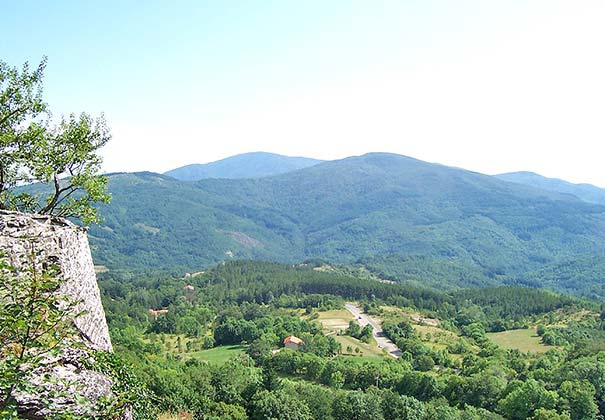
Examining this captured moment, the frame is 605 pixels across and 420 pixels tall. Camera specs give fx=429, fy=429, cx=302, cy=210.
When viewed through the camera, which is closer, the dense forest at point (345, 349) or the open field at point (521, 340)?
the dense forest at point (345, 349)

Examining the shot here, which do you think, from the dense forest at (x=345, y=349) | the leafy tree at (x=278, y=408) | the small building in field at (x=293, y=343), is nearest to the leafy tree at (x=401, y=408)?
the dense forest at (x=345, y=349)

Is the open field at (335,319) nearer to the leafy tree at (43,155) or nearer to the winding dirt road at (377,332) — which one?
the winding dirt road at (377,332)

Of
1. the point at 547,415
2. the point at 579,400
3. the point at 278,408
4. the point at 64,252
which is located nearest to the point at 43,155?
the point at 64,252

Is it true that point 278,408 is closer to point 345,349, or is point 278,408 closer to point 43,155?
point 43,155

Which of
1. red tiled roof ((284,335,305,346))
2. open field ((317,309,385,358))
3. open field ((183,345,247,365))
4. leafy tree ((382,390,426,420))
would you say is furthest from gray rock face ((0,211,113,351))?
open field ((317,309,385,358))

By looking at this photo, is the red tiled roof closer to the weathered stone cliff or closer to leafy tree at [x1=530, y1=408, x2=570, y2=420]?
leafy tree at [x1=530, y1=408, x2=570, y2=420]
